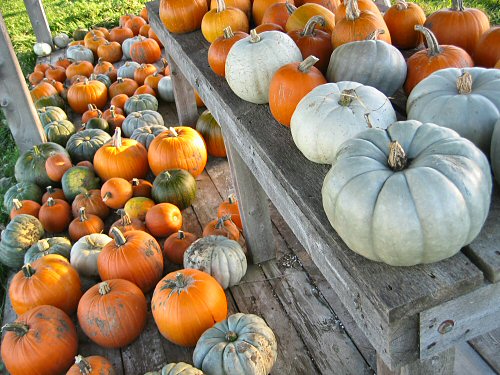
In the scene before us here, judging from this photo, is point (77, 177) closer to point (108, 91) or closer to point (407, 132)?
point (108, 91)

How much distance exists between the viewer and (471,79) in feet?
4.88

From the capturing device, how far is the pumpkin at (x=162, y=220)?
334 centimetres

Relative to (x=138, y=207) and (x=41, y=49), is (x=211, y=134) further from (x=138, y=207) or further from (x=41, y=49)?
(x=41, y=49)

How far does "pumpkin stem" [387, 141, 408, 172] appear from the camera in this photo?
127cm

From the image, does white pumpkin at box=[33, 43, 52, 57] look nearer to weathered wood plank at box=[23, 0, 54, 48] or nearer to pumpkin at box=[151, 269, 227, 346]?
weathered wood plank at box=[23, 0, 54, 48]

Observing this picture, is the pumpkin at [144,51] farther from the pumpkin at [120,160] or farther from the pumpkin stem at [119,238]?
the pumpkin stem at [119,238]

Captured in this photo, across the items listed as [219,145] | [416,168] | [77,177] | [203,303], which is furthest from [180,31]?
[416,168]

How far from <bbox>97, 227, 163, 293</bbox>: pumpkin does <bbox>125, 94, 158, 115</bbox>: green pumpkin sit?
2.06 m

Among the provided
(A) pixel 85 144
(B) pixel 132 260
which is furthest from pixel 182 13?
(A) pixel 85 144

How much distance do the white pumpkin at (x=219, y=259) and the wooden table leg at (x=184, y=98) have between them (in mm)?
1817

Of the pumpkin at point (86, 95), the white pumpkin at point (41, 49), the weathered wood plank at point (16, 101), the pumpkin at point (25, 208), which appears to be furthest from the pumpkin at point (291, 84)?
the white pumpkin at point (41, 49)

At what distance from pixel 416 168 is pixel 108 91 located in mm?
4668

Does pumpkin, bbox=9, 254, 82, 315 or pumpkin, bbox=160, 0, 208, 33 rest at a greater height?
pumpkin, bbox=160, 0, 208, 33

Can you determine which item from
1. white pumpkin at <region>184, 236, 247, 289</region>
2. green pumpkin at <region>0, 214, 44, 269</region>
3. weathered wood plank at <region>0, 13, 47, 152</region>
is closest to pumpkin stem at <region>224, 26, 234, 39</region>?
white pumpkin at <region>184, 236, 247, 289</region>
